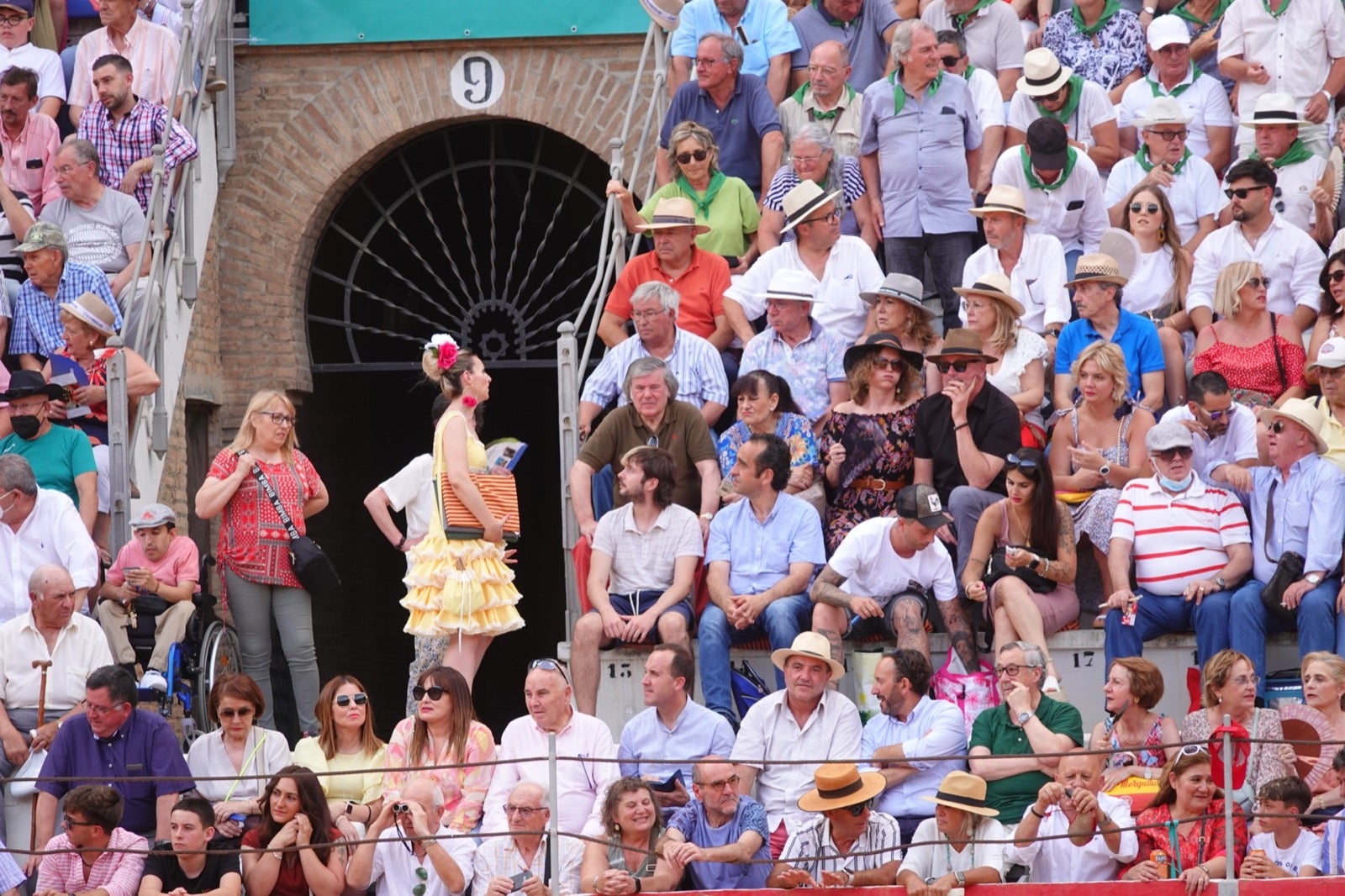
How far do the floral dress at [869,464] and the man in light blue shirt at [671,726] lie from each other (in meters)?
1.49

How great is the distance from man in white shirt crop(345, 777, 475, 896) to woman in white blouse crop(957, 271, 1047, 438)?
3.94m

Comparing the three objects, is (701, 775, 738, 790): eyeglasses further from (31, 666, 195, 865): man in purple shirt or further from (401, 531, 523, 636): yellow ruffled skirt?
(31, 666, 195, 865): man in purple shirt

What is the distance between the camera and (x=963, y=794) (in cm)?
959

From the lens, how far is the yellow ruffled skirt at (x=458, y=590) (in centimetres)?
1177

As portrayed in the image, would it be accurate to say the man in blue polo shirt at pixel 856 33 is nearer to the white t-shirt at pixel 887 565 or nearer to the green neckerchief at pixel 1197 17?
the green neckerchief at pixel 1197 17

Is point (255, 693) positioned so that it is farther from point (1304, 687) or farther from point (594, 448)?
point (1304, 687)

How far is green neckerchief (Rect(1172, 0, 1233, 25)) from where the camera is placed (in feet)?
48.2

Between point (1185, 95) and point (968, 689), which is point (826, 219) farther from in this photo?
point (968, 689)

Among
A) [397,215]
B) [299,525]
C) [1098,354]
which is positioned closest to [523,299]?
[397,215]

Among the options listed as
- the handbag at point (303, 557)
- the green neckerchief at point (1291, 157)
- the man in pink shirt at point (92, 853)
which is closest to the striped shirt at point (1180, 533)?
the green neckerchief at point (1291, 157)

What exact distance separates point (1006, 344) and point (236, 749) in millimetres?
4432

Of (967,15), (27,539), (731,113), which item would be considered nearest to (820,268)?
(731,113)

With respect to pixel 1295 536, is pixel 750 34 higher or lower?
higher

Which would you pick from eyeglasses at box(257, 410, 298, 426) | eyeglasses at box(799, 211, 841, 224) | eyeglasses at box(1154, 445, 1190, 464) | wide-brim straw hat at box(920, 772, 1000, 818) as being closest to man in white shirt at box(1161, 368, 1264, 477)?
eyeglasses at box(1154, 445, 1190, 464)
